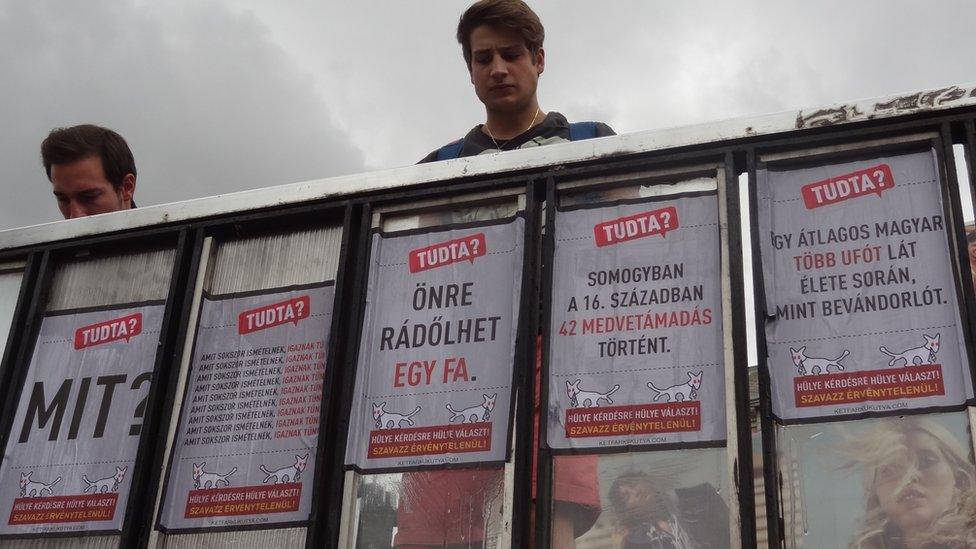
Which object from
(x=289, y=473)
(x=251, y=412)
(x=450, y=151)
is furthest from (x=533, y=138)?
(x=289, y=473)

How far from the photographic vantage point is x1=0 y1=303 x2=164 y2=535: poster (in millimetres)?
4574

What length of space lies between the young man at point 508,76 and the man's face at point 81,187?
1.96 m

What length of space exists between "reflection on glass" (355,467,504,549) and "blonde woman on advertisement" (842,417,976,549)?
1255mm

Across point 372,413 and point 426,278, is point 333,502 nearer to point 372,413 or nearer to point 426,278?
point 372,413

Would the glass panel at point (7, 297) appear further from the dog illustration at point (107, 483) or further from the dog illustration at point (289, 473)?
the dog illustration at point (289, 473)

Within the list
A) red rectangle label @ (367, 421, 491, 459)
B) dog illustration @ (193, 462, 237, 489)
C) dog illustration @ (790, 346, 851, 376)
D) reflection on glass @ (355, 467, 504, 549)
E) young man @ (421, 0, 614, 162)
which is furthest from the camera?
young man @ (421, 0, 614, 162)

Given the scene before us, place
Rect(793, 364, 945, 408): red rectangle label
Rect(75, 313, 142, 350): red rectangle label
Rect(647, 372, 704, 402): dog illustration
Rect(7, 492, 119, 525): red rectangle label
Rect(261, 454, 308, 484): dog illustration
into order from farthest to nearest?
1. Rect(75, 313, 142, 350): red rectangle label
2. Rect(7, 492, 119, 525): red rectangle label
3. Rect(261, 454, 308, 484): dog illustration
4. Rect(647, 372, 704, 402): dog illustration
5. Rect(793, 364, 945, 408): red rectangle label

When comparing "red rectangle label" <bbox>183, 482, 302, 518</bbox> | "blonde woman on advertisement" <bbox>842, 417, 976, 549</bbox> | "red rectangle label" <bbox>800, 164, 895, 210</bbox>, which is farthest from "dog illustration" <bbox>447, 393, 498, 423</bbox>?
"red rectangle label" <bbox>800, 164, 895, 210</bbox>

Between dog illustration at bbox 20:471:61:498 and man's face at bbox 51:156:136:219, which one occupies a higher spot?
man's face at bbox 51:156:136:219

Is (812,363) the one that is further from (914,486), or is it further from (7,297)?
(7,297)

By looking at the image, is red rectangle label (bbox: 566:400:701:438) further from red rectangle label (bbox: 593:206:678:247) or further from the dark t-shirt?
the dark t-shirt

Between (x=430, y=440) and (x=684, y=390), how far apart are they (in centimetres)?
98

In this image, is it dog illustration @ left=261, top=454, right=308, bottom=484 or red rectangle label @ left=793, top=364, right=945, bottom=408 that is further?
dog illustration @ left=261, top=454, right=308, bottom=484

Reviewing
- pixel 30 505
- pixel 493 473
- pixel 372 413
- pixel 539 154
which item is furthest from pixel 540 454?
pixel 30 505
